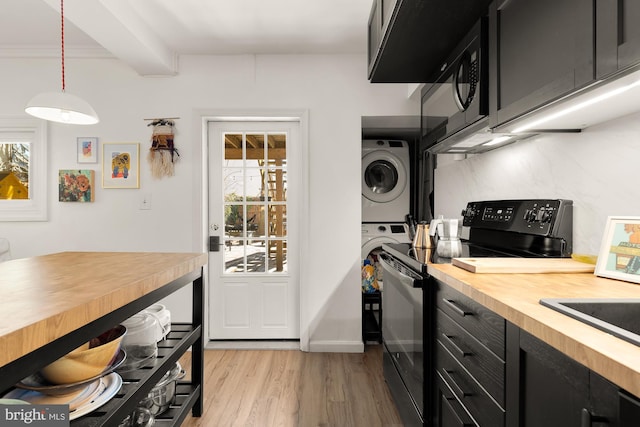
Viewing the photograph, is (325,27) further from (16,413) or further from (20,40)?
Answer: (16,413)

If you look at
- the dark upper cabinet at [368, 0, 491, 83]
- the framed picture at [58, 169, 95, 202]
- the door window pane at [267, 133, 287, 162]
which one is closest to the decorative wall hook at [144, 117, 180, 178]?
the framed picture at [58, 169, 95, 202]

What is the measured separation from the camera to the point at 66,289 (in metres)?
1.04

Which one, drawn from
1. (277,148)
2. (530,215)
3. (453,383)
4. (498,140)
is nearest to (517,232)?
(530,215)

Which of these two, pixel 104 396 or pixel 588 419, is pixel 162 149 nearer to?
pixel 104 396

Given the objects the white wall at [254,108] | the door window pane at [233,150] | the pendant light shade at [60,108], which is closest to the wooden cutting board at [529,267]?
the white wall at [254,108]

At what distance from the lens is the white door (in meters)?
3.33

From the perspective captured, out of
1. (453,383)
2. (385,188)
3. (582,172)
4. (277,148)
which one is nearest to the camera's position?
(453,383)

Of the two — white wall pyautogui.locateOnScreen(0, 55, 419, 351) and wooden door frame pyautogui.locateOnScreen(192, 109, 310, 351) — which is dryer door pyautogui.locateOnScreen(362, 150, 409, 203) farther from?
wooden door frame pyautogui.locateOnScreen(192, 109, 310, 351)

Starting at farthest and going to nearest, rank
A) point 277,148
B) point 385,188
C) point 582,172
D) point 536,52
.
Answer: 1. point 385,188
2. point 277,148
3. point 582,172
4. point 536,52

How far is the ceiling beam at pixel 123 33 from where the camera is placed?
2.17 meters

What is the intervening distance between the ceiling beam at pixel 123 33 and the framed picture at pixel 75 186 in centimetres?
103

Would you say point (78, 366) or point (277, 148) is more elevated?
point (277, 148)

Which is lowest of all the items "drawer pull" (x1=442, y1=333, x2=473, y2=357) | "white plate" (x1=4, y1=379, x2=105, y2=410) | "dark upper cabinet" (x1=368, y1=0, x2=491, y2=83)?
"white plate" (x1=4, y1=379, x2=105, y2=410)

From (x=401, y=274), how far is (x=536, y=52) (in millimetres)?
1150
